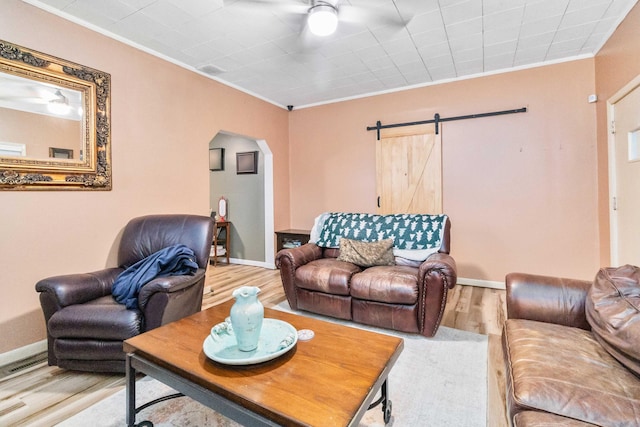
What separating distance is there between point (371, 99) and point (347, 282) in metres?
2.92

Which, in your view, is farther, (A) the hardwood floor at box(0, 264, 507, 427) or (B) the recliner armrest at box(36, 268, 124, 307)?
(B) the recliner armrest at box(36, 268, 124, 307)

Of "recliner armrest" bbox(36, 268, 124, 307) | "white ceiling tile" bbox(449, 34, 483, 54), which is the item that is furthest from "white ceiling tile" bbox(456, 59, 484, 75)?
"recliner armrest" bbox(36, 268, 124, 307)

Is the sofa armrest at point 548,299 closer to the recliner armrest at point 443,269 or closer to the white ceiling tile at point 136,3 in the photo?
the recliner armrest at point 443,269

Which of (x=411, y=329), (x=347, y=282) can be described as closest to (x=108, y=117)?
(x=347, y=282)

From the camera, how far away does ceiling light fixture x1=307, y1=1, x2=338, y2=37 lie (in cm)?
218

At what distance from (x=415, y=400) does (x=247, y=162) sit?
433 centimetres

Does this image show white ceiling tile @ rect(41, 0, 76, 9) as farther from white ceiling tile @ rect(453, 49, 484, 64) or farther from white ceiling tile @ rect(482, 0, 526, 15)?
white ceiling tile @ rect(453, 49, 484, 64)

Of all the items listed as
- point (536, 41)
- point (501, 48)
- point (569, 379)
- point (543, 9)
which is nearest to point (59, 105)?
point (569, 379)

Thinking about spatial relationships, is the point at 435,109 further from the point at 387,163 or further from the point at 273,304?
the point at 273,304

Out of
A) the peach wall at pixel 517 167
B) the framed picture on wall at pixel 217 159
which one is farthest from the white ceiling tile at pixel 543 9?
the framed picture on wall at pixel 217 159

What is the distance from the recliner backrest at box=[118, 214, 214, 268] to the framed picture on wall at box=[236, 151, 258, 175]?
2496mm

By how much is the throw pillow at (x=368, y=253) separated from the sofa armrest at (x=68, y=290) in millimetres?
2046

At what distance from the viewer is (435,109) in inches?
157

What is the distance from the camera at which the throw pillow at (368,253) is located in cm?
296
